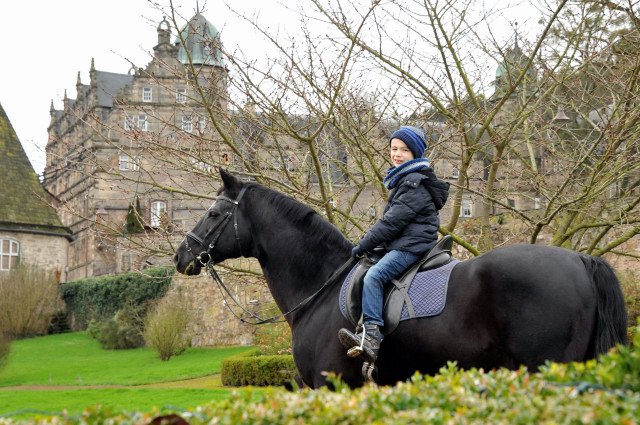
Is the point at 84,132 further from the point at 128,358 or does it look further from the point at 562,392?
the point at 562,392

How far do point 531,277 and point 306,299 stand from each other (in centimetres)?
190

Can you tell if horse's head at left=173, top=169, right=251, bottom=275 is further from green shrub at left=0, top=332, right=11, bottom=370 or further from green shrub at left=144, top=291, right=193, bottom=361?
green shrub at left=144, top=291, right=193, bottom=361

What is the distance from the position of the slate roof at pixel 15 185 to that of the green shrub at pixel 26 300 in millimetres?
4179

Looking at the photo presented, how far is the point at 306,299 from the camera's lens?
568 cm

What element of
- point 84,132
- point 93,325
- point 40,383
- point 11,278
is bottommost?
point 40,383

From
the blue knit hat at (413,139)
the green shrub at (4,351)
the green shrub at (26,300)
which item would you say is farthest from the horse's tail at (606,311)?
the green shrub at (26,300)

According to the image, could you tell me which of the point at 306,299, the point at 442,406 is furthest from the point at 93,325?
the point at 442,406

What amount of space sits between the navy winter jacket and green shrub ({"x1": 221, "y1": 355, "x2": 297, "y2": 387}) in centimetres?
1186

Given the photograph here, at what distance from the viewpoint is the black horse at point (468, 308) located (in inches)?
175

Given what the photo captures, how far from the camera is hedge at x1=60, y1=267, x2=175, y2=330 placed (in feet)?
115

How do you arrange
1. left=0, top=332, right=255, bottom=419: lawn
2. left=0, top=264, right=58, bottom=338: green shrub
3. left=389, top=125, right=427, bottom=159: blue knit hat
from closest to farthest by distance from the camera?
left=389, top=125, right=427, bottom=159: blue knit hat < left=0, top=332, right=255, bottom=419: lawn < left=0, top=264, right=58, bottom=338: green shrub

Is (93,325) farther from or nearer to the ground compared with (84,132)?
nearer to the ground

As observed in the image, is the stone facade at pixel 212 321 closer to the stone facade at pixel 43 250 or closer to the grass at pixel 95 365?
the grass at pixel 95 365

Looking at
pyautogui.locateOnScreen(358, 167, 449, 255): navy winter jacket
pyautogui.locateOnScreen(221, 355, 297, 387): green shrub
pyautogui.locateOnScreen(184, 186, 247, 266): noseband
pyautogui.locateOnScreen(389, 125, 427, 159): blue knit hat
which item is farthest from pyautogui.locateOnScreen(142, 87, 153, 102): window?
pyautogui.locateOnScreen(358, 167, 449, 255): navy winter jacket
